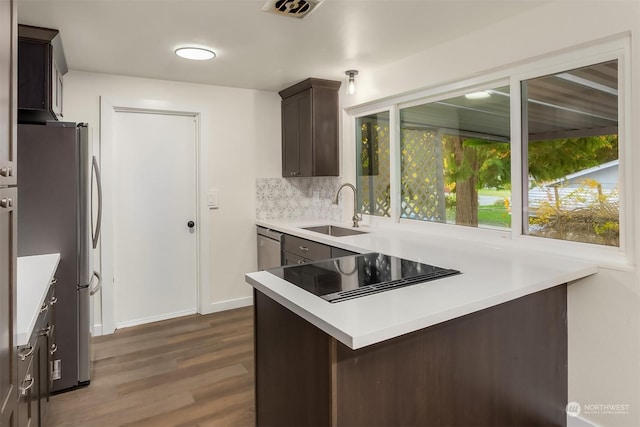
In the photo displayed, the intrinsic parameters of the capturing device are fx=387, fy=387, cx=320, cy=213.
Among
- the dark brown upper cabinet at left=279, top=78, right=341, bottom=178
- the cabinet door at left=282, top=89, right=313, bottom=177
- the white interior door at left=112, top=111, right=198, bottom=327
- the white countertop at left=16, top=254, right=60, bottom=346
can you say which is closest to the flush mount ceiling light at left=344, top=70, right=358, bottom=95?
the dark brown upper cabinet at left=279, top=78, right=341, bottom=178

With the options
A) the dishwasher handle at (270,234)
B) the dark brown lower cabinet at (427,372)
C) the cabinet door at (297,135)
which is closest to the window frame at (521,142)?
the dark brown lower cabinet at (427,372)

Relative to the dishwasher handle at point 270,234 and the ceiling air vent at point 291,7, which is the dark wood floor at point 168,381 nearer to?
the dishwasher handle at point 270,234

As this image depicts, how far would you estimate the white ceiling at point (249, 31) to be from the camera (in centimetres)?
210

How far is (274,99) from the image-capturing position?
4.08 meters

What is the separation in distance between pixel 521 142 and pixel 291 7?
154 centimetres

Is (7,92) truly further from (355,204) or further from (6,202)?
(355,204)

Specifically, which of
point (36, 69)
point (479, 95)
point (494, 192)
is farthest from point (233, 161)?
point (494, 192)

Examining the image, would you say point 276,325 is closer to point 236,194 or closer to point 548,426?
point 548,426

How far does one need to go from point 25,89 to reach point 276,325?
2.11 meters

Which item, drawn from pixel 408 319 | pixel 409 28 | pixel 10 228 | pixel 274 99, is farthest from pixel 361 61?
pixel 10 228

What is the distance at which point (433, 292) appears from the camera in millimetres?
1473

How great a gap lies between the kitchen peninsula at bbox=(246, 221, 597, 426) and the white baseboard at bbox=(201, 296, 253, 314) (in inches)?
86.8

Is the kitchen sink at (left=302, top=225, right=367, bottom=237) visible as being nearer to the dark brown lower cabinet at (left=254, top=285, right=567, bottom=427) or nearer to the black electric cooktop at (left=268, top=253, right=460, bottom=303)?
the black electric cooktop at (left=268, top=253, right=460, bottom=303)

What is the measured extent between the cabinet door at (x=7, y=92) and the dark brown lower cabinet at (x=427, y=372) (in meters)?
1.01
